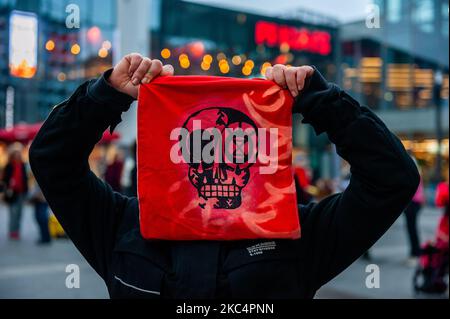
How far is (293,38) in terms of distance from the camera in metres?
27.3

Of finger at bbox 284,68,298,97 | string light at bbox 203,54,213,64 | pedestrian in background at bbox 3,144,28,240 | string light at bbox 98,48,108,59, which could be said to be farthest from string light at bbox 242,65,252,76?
finger at bbox 284,68,298,97

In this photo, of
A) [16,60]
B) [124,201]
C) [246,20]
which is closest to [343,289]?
[124,201]

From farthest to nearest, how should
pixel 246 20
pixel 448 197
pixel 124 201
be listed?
pixel 246 20 → pixel 448 197 → pixel 124 201

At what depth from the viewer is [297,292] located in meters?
1.88

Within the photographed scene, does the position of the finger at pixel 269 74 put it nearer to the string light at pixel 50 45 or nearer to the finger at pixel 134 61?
the finger at pixel 134 61

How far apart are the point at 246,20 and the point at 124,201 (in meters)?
25.2

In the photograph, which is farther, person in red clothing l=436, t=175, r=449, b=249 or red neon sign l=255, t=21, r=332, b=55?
red neon sign l=255, t=21, r=332, b=55

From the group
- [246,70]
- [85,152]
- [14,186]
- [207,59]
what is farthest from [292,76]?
[246,70]

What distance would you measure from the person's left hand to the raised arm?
1.18 feet

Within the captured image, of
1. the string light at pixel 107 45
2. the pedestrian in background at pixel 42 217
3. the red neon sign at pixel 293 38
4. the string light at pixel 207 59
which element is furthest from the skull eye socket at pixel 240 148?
the red neon sign at pixel 293 38

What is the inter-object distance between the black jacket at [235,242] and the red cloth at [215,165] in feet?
0.20

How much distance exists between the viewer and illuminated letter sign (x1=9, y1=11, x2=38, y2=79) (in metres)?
17.4

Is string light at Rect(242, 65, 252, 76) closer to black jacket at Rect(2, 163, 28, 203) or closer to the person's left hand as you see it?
black jacket at Rect(2, 163, 28, 203)
